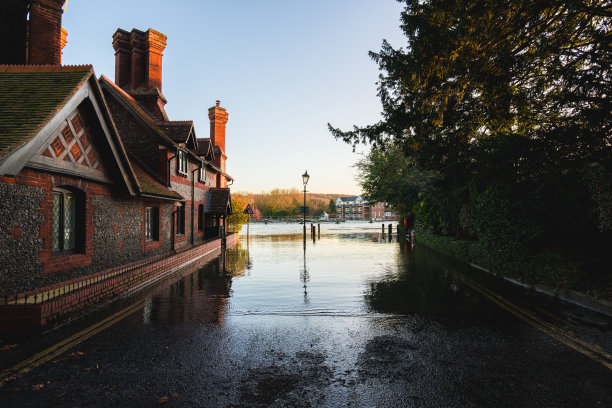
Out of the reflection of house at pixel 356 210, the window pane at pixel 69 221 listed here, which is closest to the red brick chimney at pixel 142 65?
the window pane at pixel 69 221

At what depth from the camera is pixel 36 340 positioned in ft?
16.5

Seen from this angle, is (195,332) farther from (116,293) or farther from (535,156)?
(535,156)

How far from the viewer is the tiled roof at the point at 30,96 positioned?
21.3 feet

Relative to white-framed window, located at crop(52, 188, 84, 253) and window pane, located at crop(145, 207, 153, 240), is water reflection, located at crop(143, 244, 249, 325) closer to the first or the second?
white-framed window, located at crop(52, 188, 84, 253)

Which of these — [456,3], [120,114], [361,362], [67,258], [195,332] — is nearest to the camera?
[361,362]

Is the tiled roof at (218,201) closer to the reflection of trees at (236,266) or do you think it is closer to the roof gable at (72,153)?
the reflection of trees at (236,266)

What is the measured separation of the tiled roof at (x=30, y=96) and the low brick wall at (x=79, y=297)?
2622 millimetres

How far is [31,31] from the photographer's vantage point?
9820mm

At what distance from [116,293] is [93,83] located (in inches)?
206

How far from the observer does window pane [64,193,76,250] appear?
8.12m

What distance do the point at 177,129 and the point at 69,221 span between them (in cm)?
963

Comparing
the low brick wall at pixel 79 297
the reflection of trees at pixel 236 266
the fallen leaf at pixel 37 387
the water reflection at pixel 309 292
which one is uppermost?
the low brick wall at pixel 79 297

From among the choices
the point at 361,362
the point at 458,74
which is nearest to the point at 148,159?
the point at 458,74

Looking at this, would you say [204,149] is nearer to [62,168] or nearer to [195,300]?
[62,168]
